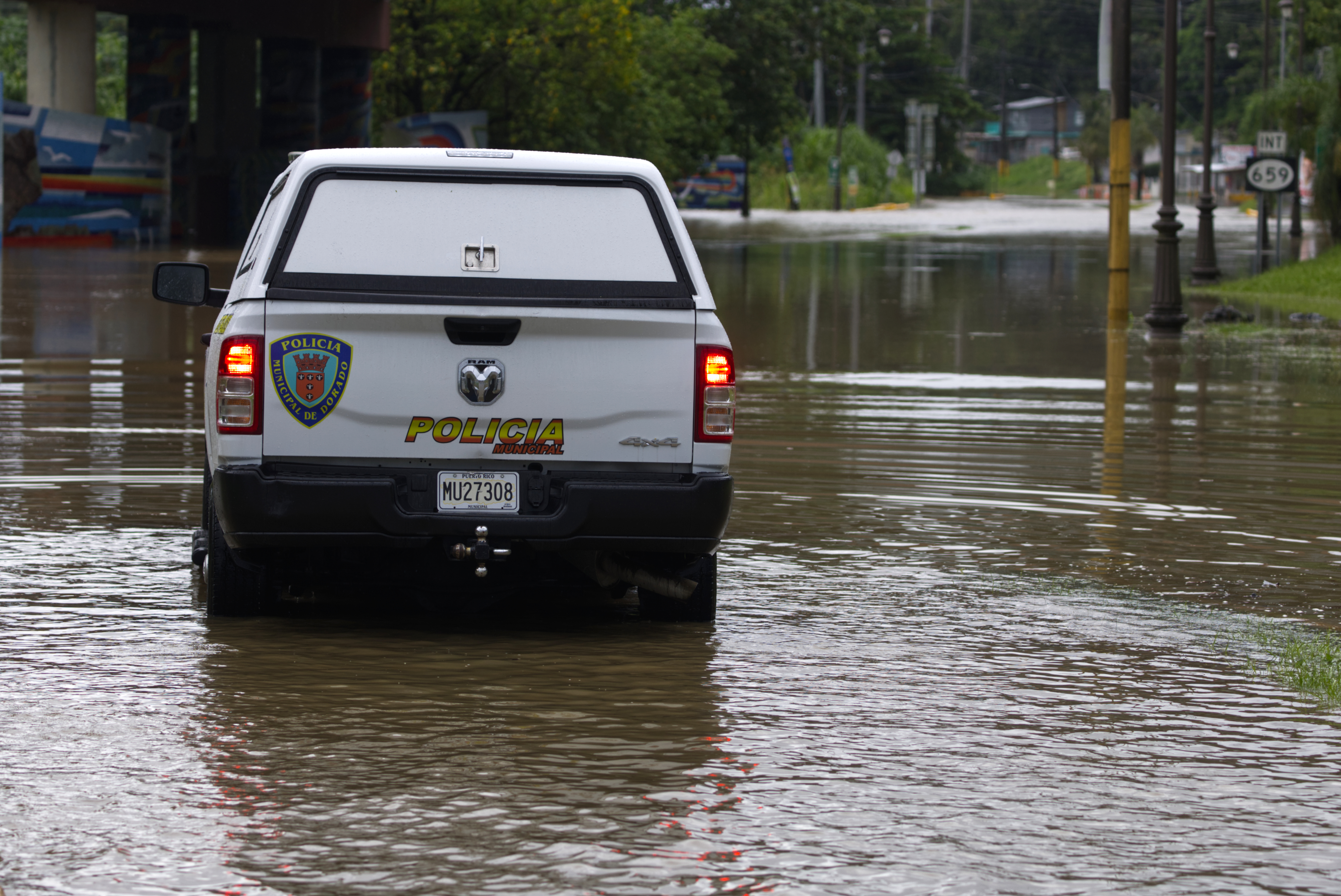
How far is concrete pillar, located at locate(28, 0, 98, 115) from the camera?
4275cm

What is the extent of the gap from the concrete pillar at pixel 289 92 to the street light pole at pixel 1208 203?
22.8 m

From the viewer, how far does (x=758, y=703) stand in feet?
20.4

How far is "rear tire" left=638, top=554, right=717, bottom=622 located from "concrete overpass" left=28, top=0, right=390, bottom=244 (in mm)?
40235

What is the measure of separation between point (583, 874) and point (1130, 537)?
5.81m

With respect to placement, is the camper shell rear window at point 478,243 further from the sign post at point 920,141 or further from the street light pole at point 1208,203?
the sign post at point 920,141

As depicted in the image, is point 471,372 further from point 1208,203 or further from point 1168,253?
point 1208,203

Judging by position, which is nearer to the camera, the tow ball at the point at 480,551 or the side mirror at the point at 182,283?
the tow ball at the point at 480,551

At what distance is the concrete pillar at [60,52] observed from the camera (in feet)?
140

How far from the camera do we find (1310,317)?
2616cm

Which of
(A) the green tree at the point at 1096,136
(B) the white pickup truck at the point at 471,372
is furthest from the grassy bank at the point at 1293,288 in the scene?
(A) the green tree at the point at 1096,136

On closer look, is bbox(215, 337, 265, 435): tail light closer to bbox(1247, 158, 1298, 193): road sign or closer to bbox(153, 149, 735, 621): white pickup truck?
bbox(153, 149, 735, 621): white pickup truck

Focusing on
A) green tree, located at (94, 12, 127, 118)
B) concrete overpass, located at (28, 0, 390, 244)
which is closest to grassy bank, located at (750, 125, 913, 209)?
green tree, located at (94, 12, 127, 118)

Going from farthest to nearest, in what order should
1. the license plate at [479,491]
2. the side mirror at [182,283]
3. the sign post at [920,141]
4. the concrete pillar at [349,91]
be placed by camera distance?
the sign post at [920,141], the concrete pillar at [349,91], the side mirror at [182,283], the license plate at [479,491]

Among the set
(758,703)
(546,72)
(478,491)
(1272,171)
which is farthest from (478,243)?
(546,72)
